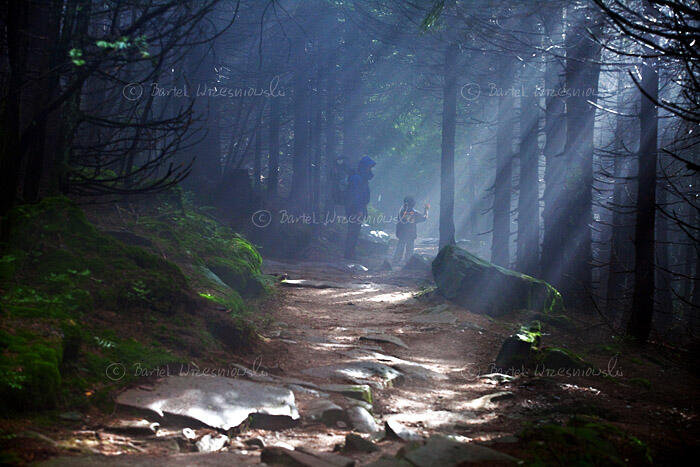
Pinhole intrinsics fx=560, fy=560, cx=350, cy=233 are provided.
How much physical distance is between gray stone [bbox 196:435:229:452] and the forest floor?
59mm

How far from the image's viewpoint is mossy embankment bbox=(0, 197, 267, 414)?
394 cm

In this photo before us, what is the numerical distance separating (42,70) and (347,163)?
16622mm

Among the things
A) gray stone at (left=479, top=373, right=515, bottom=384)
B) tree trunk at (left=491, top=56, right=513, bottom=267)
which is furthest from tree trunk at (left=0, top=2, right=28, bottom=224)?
tree trunk at (left=491, top=56, right=513, bottom=267)

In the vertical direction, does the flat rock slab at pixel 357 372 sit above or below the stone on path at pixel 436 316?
below

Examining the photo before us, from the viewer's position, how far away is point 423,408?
5.46 m

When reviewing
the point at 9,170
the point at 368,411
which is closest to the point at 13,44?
the point at 9,170

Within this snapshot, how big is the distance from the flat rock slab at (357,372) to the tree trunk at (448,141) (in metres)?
11.9

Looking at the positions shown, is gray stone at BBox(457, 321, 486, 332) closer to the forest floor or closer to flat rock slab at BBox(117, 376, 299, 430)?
the forest floor

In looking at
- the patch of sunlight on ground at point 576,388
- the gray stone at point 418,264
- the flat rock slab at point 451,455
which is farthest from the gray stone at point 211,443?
the gray stone at point 418,264

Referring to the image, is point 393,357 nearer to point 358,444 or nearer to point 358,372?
point 358,372

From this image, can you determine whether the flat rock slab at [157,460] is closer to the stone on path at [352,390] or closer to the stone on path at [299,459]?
the stone on path at [299,459]

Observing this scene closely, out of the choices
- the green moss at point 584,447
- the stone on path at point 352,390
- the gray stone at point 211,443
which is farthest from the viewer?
the stone on path at point 352,390

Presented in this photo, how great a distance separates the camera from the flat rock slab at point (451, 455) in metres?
3.43

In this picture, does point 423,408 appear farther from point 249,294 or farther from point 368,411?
point 249,294
